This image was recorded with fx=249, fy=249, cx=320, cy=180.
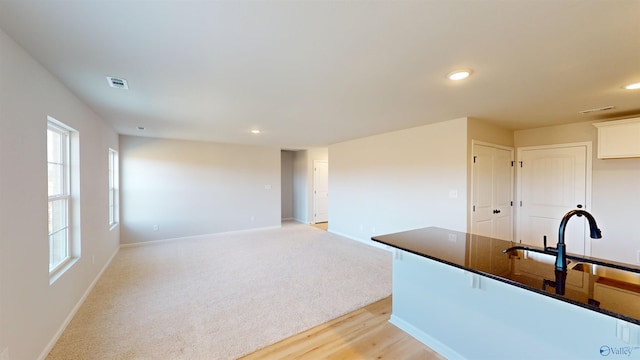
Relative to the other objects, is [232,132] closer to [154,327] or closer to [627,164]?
[154,327]

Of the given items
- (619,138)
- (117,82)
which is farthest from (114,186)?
(619,138)

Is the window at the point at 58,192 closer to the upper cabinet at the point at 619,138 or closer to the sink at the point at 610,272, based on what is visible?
the sink at the point at 610,272

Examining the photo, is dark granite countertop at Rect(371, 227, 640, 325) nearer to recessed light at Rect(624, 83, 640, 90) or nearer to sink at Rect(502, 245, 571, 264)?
sink at Rect(502, 245, 571, 264)

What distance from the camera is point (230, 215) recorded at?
6.43 meters

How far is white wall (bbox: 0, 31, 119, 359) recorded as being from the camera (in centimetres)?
156

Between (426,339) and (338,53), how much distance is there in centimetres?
247

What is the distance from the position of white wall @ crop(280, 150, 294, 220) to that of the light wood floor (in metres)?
6.12

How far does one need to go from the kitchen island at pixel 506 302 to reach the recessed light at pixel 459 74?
56.7 inches

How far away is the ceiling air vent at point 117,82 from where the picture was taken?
226 cm

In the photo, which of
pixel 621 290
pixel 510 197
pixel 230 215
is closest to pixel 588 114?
pixel 510 197

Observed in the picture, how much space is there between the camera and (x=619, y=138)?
330 cm

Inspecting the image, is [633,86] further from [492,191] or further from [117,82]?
[117,82]

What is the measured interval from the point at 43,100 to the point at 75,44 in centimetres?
76

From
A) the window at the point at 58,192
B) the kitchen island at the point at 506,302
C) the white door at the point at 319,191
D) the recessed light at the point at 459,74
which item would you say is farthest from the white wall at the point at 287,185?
the recessed light at the point at 459,74
